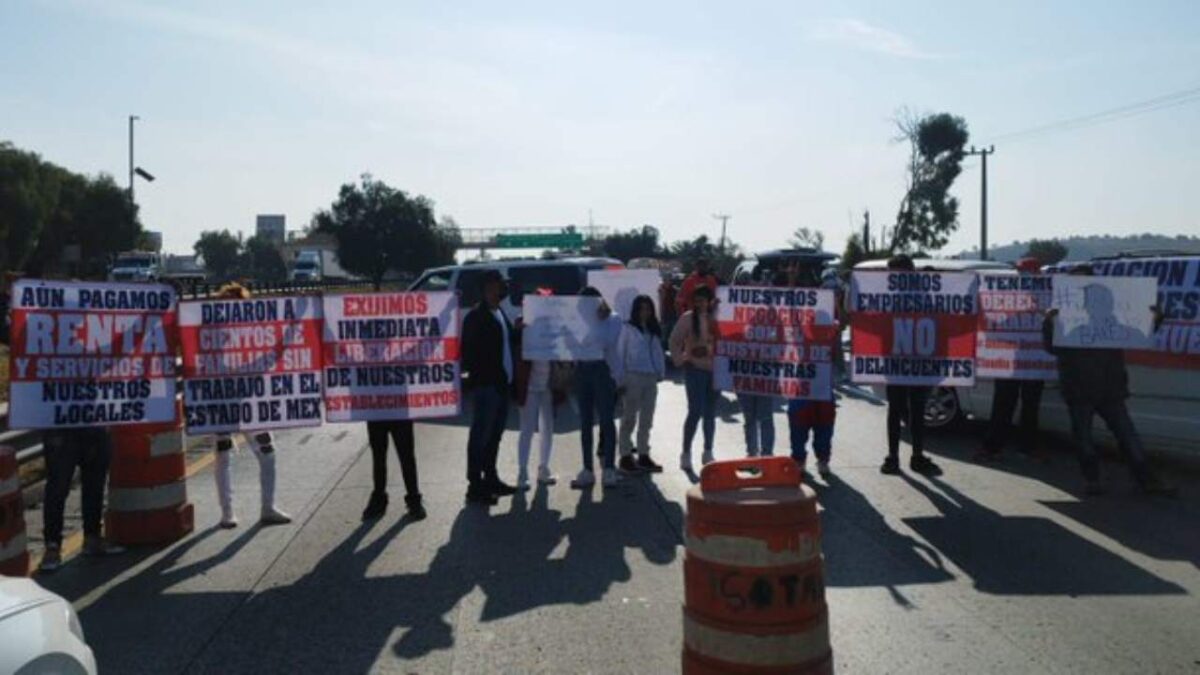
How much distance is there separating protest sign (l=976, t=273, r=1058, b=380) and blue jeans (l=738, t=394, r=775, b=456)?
219 cm

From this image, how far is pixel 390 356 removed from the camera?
29.4 feet

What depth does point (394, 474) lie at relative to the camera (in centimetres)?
1076

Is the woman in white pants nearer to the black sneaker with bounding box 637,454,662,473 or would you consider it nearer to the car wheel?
the black sneaker with bounding box 637,454,662,473

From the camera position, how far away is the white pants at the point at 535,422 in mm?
9867

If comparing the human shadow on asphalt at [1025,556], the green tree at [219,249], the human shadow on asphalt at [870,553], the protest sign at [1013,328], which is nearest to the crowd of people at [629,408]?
the protest sign at [1013,328]

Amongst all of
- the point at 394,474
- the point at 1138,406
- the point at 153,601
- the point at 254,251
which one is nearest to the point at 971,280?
the point at 1138,406

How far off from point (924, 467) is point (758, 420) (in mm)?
1636

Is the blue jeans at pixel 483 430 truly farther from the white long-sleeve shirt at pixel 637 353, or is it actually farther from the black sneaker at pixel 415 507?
the white long-sleeve shirt at pixel 637 353

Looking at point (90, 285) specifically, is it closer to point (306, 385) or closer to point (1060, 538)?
point (306, 385)

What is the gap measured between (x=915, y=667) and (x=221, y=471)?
5.62 m

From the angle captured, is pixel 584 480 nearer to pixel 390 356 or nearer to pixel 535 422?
pixel 535 422

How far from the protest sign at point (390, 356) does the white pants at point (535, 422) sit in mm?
951

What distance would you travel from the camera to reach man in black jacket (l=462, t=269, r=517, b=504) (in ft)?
30.2

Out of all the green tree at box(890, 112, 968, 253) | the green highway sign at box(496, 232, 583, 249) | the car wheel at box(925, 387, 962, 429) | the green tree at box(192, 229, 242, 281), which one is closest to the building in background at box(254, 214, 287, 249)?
the green tree at box(192, 229, 242, 281)
